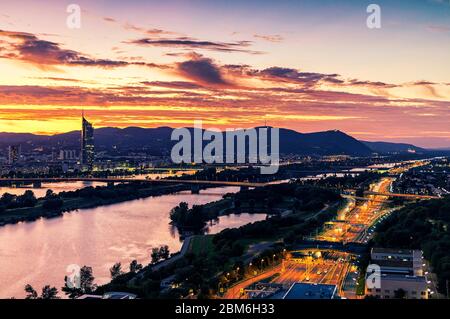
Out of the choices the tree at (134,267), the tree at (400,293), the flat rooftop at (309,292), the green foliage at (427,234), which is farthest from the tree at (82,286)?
the green foliage at (427,234)

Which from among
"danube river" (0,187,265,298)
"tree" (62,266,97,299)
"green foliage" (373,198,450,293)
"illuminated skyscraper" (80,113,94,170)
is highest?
"illuminated skyscraper" (80,113,94,170)

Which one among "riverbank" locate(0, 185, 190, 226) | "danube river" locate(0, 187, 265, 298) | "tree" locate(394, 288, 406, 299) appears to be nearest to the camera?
"tree" locate(394, 288, 406, 299)

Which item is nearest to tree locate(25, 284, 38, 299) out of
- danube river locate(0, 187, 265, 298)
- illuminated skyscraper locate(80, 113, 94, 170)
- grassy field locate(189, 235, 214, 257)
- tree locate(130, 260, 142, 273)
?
danube river locate(0, 187, 265, 298)

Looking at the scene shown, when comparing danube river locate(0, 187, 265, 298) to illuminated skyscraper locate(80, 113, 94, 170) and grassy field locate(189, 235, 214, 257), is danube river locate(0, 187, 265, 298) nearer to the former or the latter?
grassy field locate(189, 235, 214, 257)

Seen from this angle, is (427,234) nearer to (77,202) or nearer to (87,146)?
(77,202)

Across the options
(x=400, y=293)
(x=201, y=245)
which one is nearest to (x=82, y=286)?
(x=201, y=245)

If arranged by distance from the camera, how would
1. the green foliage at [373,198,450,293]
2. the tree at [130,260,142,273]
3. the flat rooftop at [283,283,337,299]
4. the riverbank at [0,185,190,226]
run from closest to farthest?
1. the flat rooftop at [283,283,337,299]
2. the green foliage at [373,198,450,293]
3. the tree at [130,260,142,273]
4. the riverbank at [0,185,190,226]
